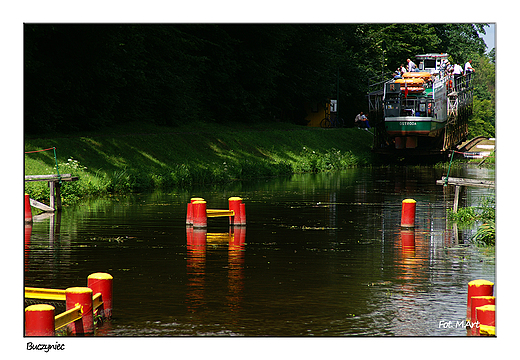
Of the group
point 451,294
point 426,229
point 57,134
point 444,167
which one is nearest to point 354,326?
point 451,294

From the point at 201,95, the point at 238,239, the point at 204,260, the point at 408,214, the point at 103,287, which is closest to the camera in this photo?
the point at 103,287

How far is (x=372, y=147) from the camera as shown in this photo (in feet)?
164

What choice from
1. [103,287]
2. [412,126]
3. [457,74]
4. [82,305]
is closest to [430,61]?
[457,74]

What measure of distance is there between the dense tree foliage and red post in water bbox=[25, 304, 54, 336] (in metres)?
16.2

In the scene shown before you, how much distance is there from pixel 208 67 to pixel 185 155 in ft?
44.2

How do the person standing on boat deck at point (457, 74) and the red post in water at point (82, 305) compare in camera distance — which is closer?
the red post in water at point (82, 305)

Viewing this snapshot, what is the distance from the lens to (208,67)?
1885 inches

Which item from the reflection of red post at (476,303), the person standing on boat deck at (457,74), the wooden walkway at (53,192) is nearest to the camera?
the reflection of red post at (476,303)

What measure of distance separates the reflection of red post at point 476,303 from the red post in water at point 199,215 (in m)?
9.85

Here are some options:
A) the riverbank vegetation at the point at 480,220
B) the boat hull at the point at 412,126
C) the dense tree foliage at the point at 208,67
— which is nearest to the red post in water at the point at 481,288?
the riverbank vegetation at the point at 480,220

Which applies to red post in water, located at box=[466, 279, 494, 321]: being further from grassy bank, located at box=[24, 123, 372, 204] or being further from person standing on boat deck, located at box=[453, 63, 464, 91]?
person standing on boat deck, located at box=[453, 63, 464, 91]

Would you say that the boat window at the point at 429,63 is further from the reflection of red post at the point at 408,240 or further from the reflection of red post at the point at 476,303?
the reflection of red post at the point at 476,303

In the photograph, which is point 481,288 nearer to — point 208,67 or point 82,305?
point 82,305

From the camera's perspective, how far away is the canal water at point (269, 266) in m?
9.91
